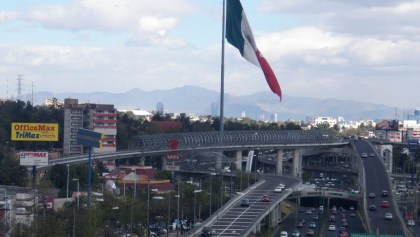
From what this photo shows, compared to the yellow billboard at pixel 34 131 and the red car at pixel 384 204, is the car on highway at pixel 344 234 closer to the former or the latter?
the red car at pixel 384 204

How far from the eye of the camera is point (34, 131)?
62562 mm

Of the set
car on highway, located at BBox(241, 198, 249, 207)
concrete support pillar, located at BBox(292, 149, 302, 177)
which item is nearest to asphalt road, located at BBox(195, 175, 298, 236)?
car on highway, located at BBox(241, 198, 249, 207)

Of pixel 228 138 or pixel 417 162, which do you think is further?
pixel 417 162

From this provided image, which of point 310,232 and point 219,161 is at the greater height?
point 219,161

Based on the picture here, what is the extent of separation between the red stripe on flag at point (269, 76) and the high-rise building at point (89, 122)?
56436mm

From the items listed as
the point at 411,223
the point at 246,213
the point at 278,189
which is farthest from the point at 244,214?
the point at 278,189

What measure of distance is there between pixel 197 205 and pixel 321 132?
58034 millimetres

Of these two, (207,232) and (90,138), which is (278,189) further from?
(90,138)

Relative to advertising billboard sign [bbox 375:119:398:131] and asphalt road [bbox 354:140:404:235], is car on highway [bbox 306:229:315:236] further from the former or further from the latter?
advertising billboard sign [bbox 375:119:398:131]

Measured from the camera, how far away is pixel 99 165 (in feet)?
279

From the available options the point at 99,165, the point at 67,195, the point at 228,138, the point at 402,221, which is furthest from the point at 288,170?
the point at 67,195

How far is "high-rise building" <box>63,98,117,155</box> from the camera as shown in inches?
3994

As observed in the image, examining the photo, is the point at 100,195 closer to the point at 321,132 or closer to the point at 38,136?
the point at 38,136

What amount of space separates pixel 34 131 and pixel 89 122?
45.7 metres
